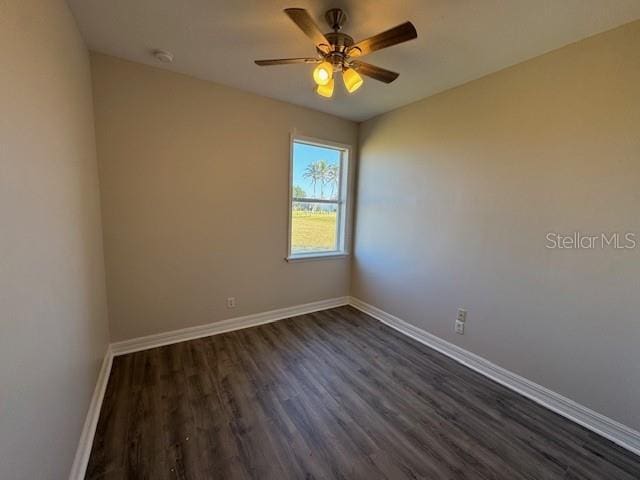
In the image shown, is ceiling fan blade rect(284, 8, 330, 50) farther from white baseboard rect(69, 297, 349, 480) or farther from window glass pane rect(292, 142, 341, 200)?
white baseboard rect(69, 297, 349, 480)

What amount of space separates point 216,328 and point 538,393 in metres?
2.88

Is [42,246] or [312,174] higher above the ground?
[312,174]

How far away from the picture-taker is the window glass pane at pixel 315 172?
3.29 m

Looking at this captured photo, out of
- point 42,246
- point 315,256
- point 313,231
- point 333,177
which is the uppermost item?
point 333,177

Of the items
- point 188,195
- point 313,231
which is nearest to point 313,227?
point 313,231

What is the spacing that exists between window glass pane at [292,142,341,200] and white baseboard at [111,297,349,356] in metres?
1.42

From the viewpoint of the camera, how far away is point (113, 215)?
2307 millimetres

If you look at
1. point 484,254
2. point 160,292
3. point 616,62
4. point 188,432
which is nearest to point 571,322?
point 484,254

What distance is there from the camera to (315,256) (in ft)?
11.5

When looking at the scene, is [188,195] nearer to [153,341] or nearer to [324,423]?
[153,341]

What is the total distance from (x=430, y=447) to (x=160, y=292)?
8.12 feet

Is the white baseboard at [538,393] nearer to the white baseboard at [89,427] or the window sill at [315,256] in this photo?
the window sill at [315,256]

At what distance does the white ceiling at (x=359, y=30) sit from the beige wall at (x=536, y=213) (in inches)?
9.9

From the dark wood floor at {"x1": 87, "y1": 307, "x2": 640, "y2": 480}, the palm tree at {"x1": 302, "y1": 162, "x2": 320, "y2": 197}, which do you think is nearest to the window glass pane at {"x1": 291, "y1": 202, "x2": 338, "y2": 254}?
the palm tree at {"x1": 302, "y1": 162, "x2": 320, "y2": 197}
